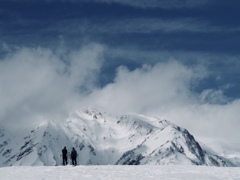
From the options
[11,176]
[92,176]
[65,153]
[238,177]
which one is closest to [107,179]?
[92,176]

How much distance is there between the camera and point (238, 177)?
4397 cm

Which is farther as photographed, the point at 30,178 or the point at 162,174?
the point at 162,174

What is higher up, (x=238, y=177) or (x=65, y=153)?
(x=65, y=153)

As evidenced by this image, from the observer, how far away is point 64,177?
42312 mm

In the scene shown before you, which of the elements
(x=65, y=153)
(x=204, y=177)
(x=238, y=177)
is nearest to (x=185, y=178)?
(x=204, y=177)

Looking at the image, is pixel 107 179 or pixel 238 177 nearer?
pixel 107 179

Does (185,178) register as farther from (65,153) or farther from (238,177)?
(65,153)

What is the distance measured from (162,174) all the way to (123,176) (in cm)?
426

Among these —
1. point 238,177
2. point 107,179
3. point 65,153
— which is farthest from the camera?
point 65,153

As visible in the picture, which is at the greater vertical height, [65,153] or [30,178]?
[65,153]

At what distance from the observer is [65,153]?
63.8 meters

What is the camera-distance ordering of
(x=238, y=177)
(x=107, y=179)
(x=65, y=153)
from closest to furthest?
(x=107, y=179) < (x=238, y=177) < (x=65, y=153)

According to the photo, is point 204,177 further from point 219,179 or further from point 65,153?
point 65,153

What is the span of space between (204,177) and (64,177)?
1288cm
